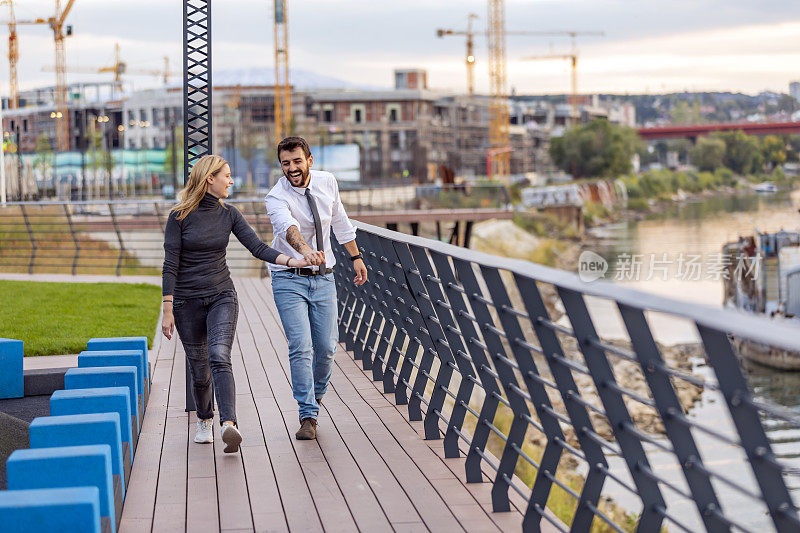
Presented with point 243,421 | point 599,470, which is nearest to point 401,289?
point 243,421

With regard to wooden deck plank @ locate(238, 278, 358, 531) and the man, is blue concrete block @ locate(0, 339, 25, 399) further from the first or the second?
the man

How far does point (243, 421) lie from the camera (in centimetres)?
702

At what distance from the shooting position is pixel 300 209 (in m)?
6.39

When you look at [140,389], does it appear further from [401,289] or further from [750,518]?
[750,518]

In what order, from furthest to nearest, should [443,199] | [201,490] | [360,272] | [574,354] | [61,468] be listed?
[443,199], [574,354], [360,272], [201,490], [61,468]

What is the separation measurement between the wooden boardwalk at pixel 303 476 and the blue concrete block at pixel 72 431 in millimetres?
390

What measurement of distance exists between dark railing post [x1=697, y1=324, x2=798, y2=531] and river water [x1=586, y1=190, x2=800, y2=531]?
0.10m

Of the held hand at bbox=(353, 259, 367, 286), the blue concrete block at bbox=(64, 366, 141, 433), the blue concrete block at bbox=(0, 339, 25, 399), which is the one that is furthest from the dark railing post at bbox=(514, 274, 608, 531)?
the blue concrete block at bbox=(0, 339, 25, 399)

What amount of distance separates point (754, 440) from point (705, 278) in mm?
80722

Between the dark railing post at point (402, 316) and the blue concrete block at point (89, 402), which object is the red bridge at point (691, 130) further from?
the blue concrete block at point (89, 402)

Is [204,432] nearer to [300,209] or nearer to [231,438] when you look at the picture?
[231,438]

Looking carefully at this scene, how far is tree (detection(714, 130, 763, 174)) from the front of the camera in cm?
13212

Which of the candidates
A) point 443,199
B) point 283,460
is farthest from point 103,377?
point 443,199

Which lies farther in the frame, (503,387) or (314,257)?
(314,257)
